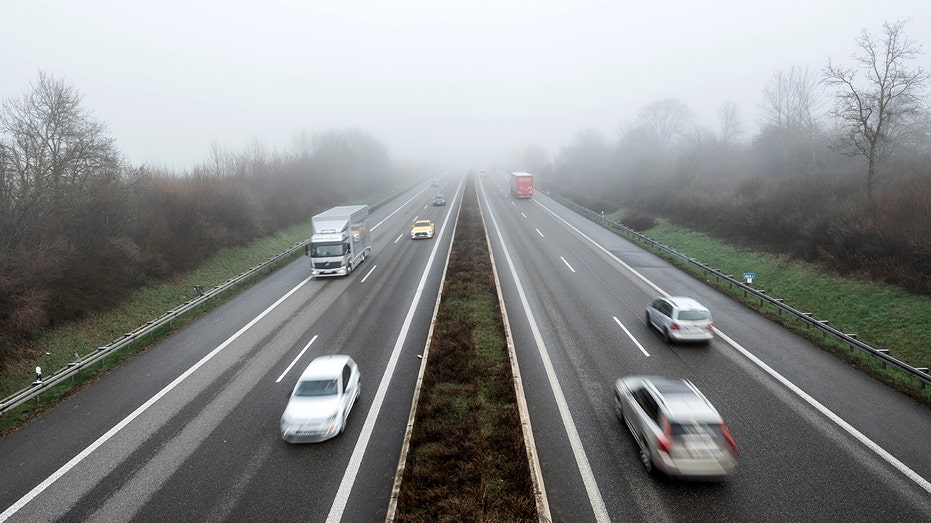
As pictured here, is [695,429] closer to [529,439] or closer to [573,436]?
[573,436]

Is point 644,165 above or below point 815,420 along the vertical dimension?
above

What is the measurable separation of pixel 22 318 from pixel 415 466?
17105 mm

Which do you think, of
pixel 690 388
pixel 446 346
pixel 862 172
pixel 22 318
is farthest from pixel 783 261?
pixel 22 318

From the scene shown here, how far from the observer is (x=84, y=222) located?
22.9 m

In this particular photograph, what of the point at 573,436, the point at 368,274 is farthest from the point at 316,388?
the point at 368,274

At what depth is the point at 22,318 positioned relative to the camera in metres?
16.0

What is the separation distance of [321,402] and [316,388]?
1.83ft

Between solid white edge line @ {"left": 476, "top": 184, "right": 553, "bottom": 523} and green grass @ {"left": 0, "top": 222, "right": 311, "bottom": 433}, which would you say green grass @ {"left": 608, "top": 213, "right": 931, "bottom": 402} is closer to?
solid white edge line @ {"left": 476, "top": 184, "right": 553, "bottom": 523}

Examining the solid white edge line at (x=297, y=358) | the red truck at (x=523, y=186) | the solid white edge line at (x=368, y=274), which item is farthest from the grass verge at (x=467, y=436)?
the red truck at (x=523, y=186)

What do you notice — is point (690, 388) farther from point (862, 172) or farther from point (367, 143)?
point (367, 143)

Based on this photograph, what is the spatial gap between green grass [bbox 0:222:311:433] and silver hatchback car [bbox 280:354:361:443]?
27.1 feet

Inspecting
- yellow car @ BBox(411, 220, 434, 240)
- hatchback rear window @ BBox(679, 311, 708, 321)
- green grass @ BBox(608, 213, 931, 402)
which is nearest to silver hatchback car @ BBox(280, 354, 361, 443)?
hatchback rear window @ BBox(679, 311, 708, 321)

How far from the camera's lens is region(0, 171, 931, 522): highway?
880cm

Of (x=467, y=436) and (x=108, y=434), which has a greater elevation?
(x=467, y=436)
